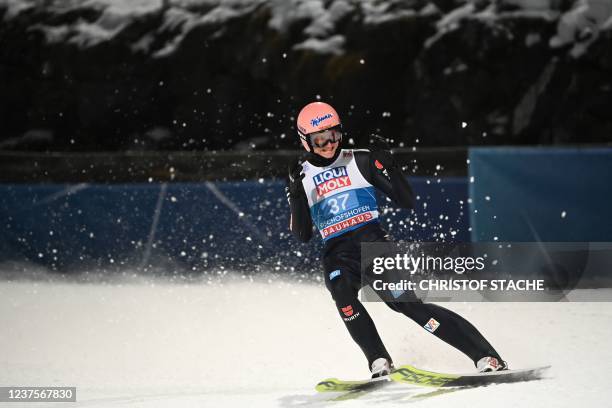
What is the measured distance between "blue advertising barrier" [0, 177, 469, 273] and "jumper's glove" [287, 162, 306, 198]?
3.16m

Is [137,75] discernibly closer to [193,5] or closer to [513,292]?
[193,5]

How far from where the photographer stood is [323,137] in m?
4.92

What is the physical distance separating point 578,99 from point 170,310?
5793 millimetres

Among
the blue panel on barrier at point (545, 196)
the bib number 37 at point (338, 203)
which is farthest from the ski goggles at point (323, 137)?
the blue panel on barrier at point (545, 196)

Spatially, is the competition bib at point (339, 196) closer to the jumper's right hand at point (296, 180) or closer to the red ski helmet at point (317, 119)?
the jumper's right hand at point (296, 180)

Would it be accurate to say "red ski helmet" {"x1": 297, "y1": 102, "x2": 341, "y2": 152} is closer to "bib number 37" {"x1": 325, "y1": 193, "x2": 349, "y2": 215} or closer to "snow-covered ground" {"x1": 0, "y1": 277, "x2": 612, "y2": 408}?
"bib number 37" {"x1": 325, "y1": 193, "x2": 349, "y2": 215}

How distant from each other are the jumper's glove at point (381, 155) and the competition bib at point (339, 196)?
6.2 inches

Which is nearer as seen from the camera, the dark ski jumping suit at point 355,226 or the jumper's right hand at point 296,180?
the dark ski jumping suit at point 355,226

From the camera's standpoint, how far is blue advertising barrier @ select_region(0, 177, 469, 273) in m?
7.98

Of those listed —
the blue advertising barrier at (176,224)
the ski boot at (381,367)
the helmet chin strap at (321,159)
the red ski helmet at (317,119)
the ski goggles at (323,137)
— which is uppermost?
the blue advertising barrier at (176,224)

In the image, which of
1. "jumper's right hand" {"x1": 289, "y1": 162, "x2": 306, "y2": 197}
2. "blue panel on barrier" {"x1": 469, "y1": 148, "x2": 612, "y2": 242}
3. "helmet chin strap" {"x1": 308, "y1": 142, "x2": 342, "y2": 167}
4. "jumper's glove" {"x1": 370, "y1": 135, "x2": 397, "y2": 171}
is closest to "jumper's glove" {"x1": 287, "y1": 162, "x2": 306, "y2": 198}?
"jumper's right hand" {"x1": 289, "y1": 162, "x2": 306, "y2": 197}

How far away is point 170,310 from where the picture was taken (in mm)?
7527

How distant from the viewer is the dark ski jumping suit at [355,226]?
15.6ft

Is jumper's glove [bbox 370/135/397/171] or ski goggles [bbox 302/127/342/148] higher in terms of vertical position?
ski goggles [bbox 302/127/342/148]
